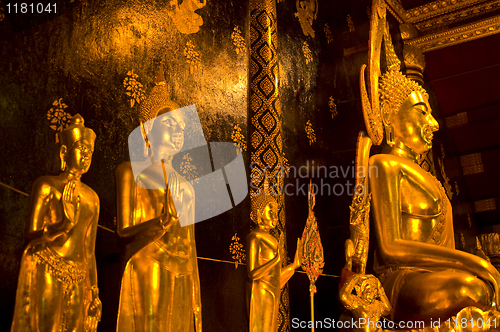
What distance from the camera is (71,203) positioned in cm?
199

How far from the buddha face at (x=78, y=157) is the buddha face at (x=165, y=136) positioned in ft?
1.27

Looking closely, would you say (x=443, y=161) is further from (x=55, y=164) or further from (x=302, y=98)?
(x=55, y=164)

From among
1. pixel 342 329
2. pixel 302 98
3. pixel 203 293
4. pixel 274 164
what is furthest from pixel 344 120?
pixel 203 293

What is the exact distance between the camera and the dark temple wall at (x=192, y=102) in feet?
6.86

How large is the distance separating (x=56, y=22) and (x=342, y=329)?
7.12 ft

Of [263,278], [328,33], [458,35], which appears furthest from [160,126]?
[458,35]

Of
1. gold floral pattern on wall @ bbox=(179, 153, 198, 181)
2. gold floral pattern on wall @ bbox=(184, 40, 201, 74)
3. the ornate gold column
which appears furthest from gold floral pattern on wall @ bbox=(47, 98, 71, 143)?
the ornate gold column

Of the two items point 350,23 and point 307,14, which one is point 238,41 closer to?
point 307,14

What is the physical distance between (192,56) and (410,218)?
1.78 metres

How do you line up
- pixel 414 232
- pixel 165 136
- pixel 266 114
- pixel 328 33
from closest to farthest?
pixel 165 136 → pixel 266 114 → pixel 414 232 → pixel 328 33

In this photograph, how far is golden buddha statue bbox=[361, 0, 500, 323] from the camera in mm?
3111

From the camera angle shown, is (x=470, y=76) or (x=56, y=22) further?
(x=470, y=76)

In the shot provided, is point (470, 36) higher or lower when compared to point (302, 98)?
higher

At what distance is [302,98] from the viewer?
148 inches
